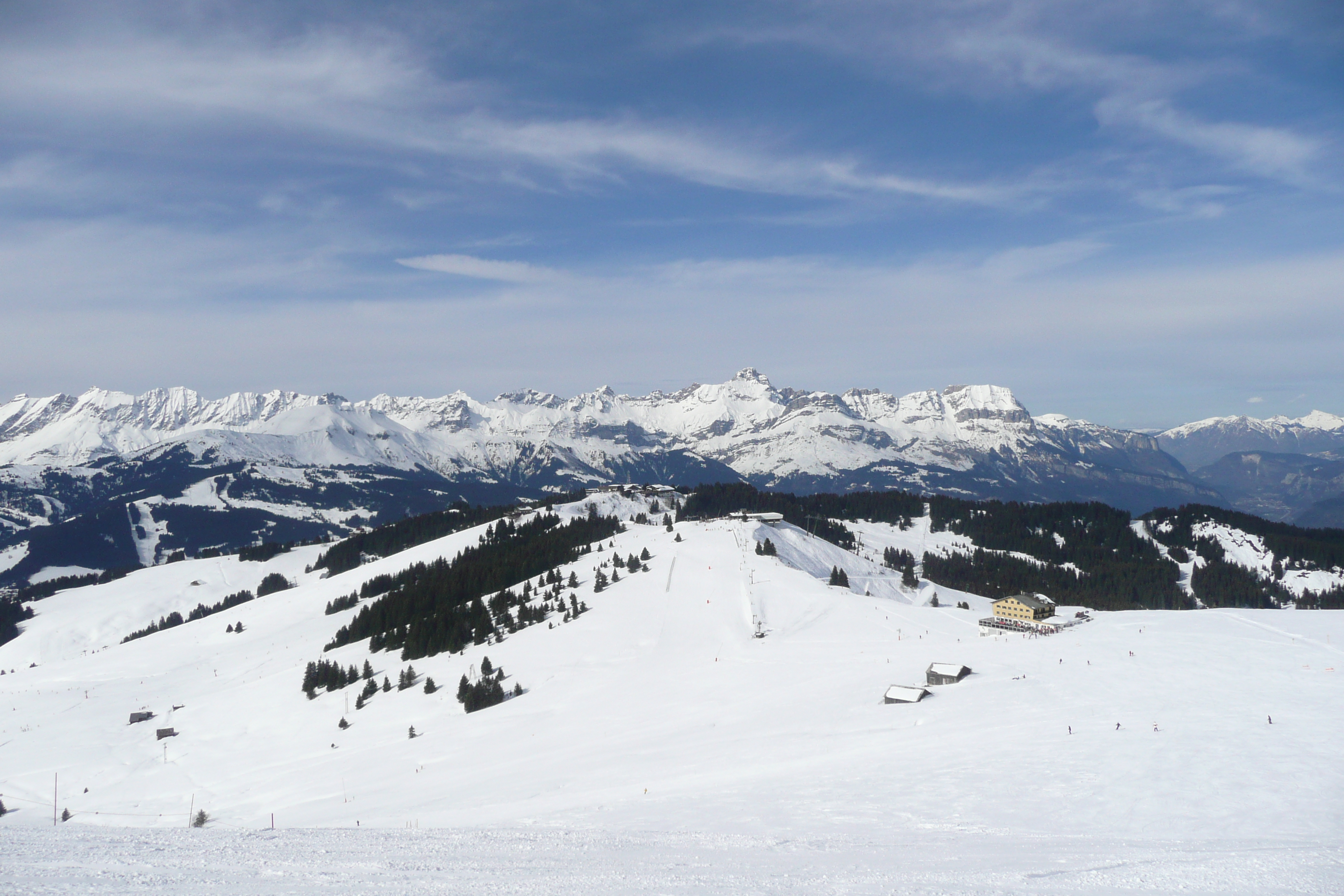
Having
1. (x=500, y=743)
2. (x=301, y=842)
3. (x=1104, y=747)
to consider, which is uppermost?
(x=301, y=842)

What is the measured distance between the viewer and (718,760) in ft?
145

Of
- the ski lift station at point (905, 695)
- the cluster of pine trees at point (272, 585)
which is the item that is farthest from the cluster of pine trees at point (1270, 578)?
the cluster of pine trees at point (272, 585)

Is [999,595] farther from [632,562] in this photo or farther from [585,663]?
[585,663]

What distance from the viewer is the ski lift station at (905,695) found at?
5309 centimetres

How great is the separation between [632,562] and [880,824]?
301 ft

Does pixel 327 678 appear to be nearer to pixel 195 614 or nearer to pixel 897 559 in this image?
pixel 195 614

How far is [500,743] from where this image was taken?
55.8 m

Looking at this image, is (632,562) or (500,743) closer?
(500,743)

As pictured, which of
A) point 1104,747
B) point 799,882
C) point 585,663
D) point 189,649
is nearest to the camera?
point 799,882

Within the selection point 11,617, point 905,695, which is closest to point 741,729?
point 905,695

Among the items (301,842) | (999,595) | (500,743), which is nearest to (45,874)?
Result: (301,842)

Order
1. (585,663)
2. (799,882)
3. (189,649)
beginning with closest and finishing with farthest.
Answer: (799,882)
(585,663)
(189,649)

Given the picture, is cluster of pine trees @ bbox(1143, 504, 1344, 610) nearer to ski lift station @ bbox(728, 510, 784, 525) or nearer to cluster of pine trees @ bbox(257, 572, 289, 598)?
ski lift station @ bbox(728, 510, 784, 525)

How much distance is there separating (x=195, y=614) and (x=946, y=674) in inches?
7143
